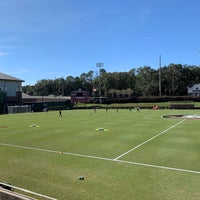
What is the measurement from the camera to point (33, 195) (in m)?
7.81

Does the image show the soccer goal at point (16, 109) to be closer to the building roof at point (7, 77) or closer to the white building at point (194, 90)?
the building roof at point (7, 77)

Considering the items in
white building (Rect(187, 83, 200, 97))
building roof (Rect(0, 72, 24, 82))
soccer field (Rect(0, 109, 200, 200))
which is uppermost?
building roof (Rect(0, 72, 24, 82))

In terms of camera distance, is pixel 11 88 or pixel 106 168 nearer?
pixel 106 168

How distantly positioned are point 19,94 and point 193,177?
83.0 metres

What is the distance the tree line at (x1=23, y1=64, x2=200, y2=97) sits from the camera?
413 ft

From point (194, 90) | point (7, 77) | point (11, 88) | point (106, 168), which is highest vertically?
point (7, 77)

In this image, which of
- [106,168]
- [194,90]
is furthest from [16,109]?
[194,90]

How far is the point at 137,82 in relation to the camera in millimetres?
139000

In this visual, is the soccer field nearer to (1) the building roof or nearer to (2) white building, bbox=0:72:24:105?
(2) white building, bbox=0:72:24:105

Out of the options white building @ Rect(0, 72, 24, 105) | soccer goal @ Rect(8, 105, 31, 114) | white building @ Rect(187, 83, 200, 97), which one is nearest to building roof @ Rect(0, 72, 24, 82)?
white building @ Rect(0, 72, 24, 105)

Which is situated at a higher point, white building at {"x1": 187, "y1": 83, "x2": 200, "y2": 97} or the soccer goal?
white building at {"x1": 187, "y1": 83, "x2": 200, "y2": 97}

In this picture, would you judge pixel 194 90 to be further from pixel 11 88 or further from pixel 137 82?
pixel 11 88

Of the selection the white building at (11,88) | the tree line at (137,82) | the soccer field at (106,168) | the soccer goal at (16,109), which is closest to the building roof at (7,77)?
the white building at (11,88)

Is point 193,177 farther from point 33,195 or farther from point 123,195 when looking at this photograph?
point 33,195
